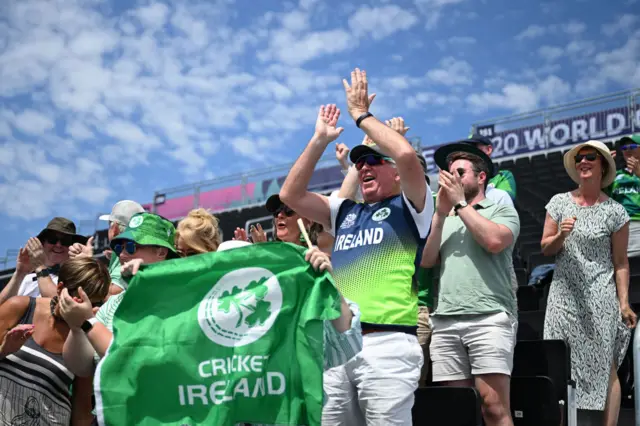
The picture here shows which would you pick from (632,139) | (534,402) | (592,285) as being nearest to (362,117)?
(534,402)

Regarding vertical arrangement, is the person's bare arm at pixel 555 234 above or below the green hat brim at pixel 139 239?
above

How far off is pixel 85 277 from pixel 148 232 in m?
0.56

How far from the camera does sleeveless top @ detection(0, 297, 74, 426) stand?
13.0ft

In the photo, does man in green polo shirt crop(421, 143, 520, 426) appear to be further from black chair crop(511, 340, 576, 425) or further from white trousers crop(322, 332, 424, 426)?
white trousers crop(322, 332, 424, 426)

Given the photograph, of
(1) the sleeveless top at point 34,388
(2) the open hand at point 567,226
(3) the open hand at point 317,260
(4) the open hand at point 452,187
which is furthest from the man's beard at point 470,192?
(1) the sleeveless top at point 34,388

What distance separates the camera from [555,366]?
4.98 m

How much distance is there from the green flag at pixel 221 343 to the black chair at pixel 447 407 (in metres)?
1.29

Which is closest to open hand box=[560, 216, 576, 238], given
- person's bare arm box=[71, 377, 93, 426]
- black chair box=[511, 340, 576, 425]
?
black chair box=[511, 340, 576, 425]

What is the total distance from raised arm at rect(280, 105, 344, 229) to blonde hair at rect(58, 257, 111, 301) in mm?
1090

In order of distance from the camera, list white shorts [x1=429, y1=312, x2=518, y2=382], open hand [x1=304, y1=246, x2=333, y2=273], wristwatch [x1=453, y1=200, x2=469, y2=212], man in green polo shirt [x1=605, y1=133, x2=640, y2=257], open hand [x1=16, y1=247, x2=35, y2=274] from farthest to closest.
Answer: man in green polo shirt [x1=605, y1=133, x2=640, y2=257] → open hand [x1=16, y1=247, x2=35, y2=274] → wristwatch [x1=453, y1=200, x2=469, y2=212] → white shorts [x1=429, y1=312, x2=518, y2=382] → open hand [x1=304, y1=246, x2=333, y2=273]

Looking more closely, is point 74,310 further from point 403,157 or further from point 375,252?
point 403,157

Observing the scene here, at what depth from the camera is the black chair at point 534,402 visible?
15.2 ft

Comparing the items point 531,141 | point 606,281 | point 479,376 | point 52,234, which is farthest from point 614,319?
point 531,141

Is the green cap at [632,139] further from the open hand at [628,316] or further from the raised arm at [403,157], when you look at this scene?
the raised arm at [403,157]
